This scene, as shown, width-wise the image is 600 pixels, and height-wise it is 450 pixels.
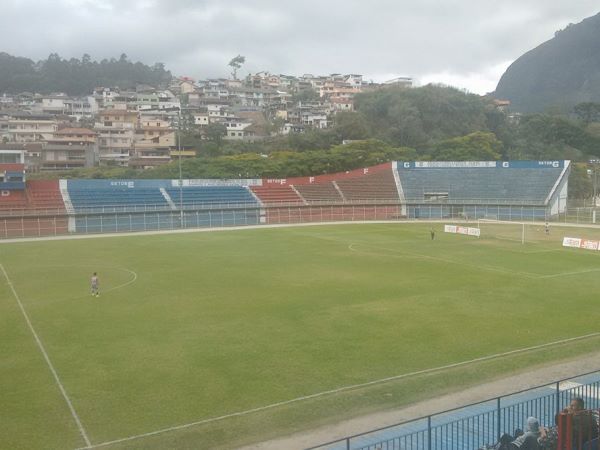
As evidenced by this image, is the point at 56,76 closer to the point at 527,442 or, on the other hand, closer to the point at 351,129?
the point at 351,129

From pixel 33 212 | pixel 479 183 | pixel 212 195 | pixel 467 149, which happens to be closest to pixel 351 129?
pixel 467 149

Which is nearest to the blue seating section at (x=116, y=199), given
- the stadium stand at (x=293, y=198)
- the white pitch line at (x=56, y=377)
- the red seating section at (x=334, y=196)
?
the stadium stand at (x=293, y=198)

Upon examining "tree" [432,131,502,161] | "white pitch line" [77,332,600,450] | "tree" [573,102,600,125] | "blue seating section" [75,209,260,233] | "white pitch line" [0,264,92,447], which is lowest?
"white pitch line" [77,332,600,450]

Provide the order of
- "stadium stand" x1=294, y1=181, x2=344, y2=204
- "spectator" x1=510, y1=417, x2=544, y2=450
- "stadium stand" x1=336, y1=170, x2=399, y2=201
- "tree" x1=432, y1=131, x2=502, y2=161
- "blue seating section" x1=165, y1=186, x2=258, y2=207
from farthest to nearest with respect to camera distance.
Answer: "tree" x1=432, y1=131, x2=502, y2=161 → "stadium stand" x1=336, y1=170, x2=399, y2=201 → "stadium stand" x1=294, y1=181, x2=344, y2=204 → "blue seating section" x1=165, y1=186, x2=258, y2=207 → "spectator" x1=510, y1=417, x2=544, y2=450

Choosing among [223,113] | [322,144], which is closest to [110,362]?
[322,144]

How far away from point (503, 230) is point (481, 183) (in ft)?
76.8

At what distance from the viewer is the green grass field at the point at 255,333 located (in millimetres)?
14195

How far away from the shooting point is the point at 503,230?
6025cm

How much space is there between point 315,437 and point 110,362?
314 inches

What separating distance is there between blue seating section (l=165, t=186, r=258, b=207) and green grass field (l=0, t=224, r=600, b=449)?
30.4 meters

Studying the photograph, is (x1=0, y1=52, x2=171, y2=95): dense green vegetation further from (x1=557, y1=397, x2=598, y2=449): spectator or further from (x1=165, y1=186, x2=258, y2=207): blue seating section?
(x1=557, y1=397, x2=598, y2=449): spectator

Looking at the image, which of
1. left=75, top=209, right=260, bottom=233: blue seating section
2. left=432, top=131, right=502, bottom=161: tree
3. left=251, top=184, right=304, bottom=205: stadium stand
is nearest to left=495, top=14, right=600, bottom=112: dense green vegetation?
left=432, top=131, right=502, bottom=161: tree

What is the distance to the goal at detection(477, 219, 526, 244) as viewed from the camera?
5366 cm

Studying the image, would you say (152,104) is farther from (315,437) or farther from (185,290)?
(315,437)
